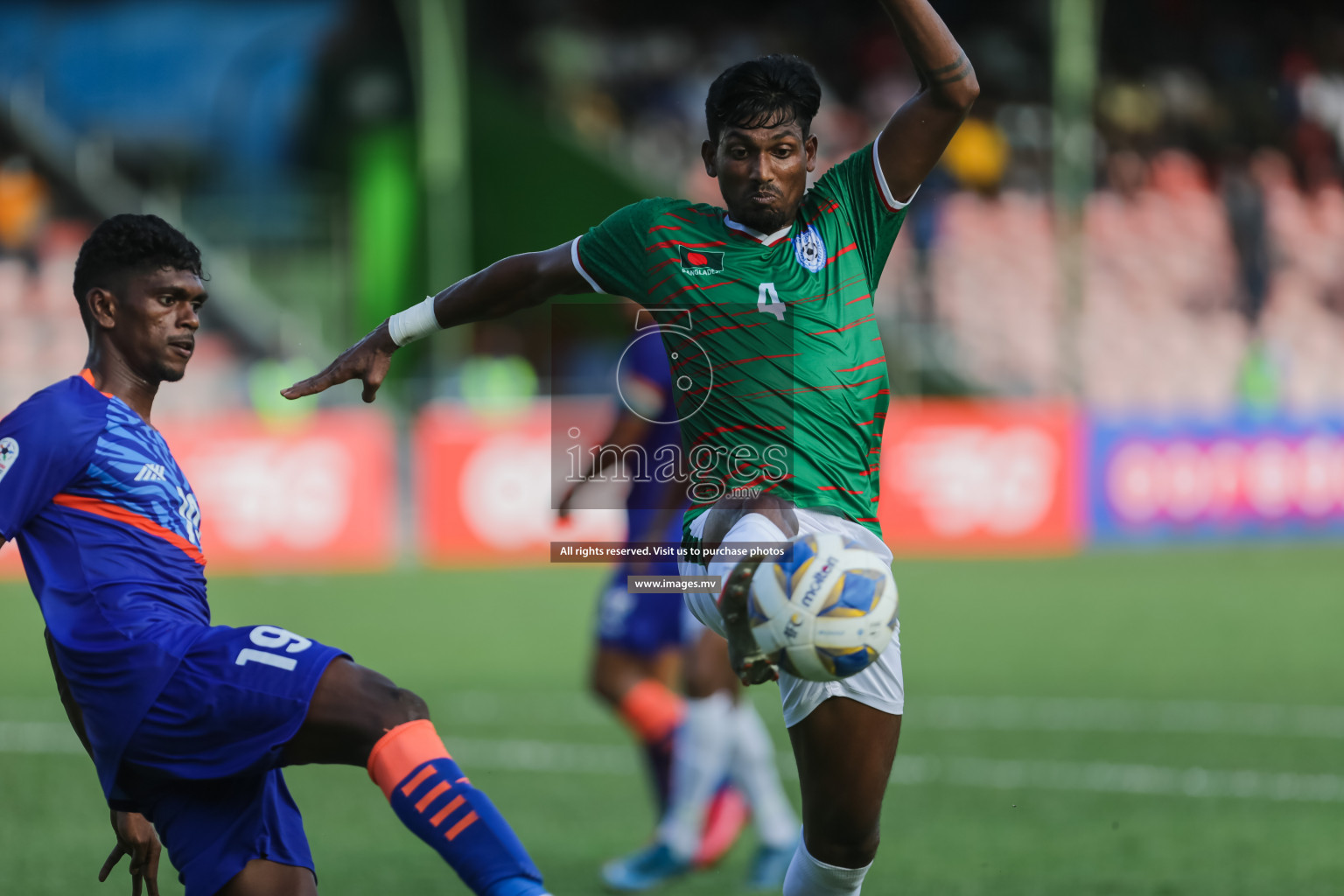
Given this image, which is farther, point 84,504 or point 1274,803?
point 1274,803

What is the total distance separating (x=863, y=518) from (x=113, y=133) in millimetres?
22937

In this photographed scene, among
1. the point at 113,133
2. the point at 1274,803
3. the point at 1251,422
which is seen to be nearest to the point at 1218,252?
the point at 1251,422

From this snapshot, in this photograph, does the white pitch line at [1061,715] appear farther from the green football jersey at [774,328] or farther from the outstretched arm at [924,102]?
the outstretched arm at [924,102]

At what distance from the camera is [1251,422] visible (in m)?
16.9

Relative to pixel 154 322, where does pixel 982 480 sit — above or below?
below

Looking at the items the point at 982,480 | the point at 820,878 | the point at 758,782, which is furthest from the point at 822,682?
the point at 982,480

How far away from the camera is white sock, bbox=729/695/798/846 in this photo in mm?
6000

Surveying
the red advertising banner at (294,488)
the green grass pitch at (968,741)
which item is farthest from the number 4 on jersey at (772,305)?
the red advertising banner at (294,488)

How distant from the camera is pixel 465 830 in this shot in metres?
3.37

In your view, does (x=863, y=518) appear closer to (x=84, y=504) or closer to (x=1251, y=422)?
(x=84, y=504)

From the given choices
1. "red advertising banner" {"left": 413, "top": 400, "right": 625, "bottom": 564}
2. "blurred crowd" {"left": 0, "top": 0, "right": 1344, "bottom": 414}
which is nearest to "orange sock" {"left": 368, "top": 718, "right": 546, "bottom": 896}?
"red advertising banner" {"left": 413, "top": 400, "right": 625, "bottom": 564}

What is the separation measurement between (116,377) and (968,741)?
18.2ft

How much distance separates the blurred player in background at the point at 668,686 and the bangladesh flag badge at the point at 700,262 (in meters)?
1.70

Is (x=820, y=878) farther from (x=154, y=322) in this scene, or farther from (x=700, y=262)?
(x=154, y=322)
